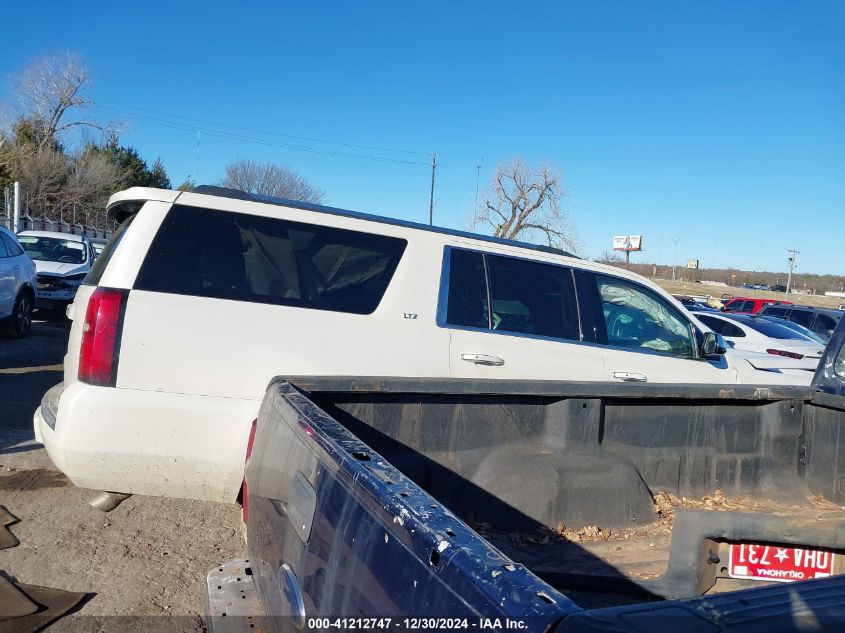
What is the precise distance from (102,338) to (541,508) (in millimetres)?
2373

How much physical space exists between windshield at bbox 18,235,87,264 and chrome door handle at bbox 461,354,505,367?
43.1ft

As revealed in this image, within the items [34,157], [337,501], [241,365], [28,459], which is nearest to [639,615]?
[337,501]

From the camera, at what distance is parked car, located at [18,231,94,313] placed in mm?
14305

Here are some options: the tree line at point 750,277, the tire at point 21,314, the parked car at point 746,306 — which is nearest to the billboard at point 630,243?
the tree line at point 750,277

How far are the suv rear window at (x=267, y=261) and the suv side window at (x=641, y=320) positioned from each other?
179 centimetres

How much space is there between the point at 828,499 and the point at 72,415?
12.8 ft

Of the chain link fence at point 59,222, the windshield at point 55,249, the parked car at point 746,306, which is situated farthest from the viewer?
the parked car at point 746,306

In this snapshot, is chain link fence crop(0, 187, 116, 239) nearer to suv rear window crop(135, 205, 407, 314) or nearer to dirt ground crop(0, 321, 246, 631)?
dirt ground crop(0, 321, 246, 631)

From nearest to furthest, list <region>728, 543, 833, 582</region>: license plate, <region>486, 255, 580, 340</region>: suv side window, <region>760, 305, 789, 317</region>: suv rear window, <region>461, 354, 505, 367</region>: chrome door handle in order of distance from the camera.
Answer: <region>728, 543, 833, 582</region>: license plate < <region>461, 354, 505, 367</region>: chrome door handle < <region>486, 255, 580, 340</region>: suv side window < <region>760, 305, 789, 317</region>: suv rear window

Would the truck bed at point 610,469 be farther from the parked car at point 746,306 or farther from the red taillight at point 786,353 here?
the parked car at point 746,306

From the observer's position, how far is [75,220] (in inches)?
1753

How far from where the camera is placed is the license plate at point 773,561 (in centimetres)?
287

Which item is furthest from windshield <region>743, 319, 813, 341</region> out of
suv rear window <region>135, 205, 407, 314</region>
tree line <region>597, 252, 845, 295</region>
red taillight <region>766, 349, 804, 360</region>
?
tree line <region>597, 252, 845, 295</region>

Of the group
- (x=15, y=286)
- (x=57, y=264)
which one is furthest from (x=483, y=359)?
(x=57, y=264)
